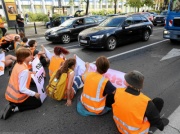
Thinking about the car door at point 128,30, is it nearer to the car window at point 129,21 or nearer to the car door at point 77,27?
the car window at point 129,21

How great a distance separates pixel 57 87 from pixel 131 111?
178 centimetres

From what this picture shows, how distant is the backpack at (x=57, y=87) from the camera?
3496mm

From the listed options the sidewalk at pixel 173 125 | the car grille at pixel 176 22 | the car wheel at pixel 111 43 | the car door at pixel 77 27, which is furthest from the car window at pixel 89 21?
the sidewalk at pixel 173 125

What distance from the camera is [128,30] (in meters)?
8.91

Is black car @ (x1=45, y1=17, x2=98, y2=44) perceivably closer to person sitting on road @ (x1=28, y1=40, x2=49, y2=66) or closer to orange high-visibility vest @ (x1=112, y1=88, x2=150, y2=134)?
person sitting on road @ (x1=28, y1=40, x2=49, y2=66)

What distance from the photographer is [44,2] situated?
2293 inches

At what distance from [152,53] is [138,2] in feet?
107

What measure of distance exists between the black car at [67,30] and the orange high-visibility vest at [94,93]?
8.01 m

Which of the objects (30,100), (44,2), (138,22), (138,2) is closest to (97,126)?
(30,100)

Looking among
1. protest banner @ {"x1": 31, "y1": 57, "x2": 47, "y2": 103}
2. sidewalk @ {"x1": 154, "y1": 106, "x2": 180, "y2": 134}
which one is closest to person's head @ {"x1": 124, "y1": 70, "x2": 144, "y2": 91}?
sidewalk @ {"x1": 154, "y1": 106, "x2": 180, "y2": 134}

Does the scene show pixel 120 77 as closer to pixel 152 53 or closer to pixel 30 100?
pixel 30 100

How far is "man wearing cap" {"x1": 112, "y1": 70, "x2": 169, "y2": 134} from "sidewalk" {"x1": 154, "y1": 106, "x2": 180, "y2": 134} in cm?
51

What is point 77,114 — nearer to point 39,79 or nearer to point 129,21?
point 39,79

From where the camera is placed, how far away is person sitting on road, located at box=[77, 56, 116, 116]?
2.88 meters
